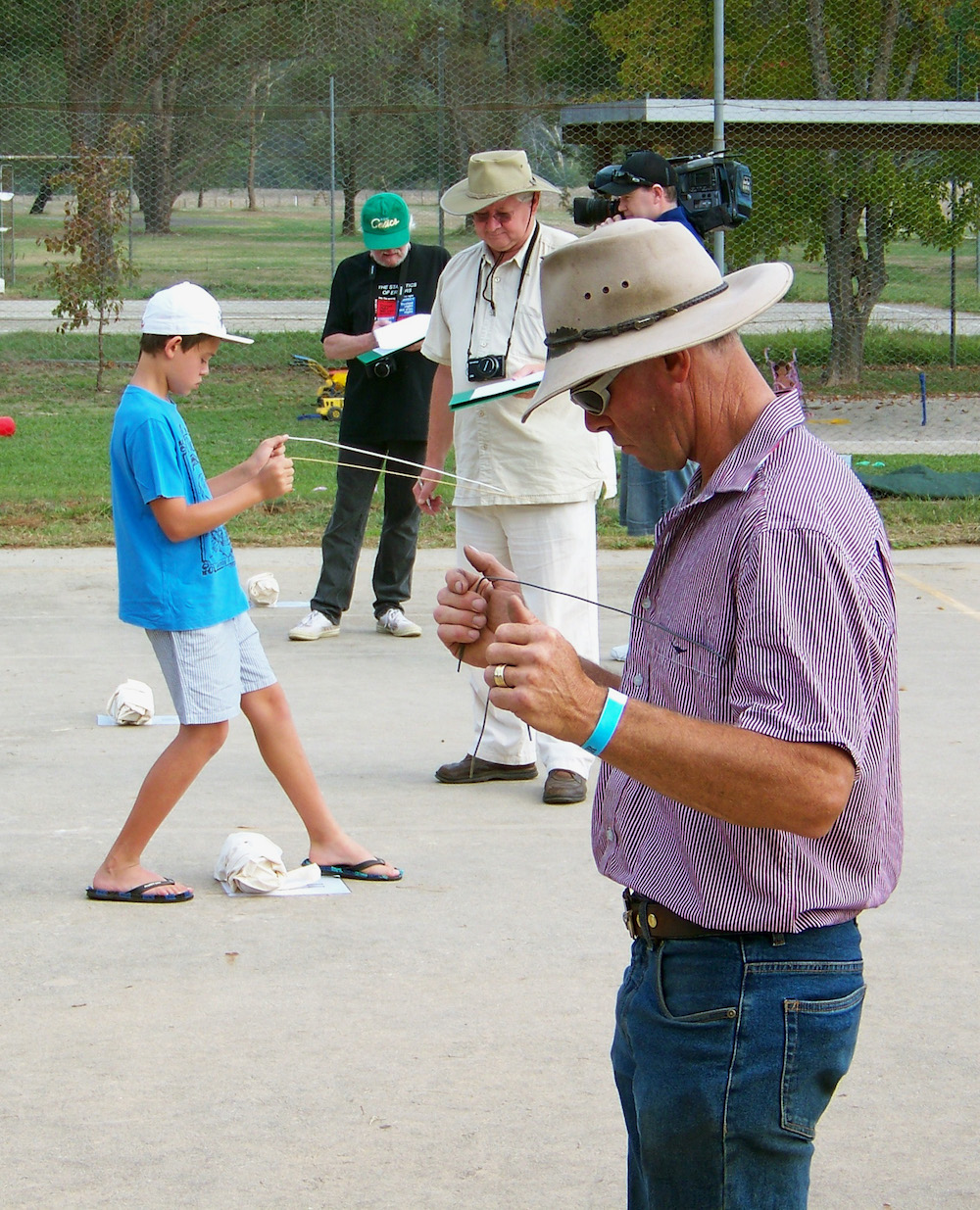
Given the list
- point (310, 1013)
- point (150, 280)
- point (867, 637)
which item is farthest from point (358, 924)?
point (150, 280)

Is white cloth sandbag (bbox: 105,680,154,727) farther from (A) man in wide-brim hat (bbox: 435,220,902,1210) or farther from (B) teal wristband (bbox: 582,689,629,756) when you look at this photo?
(B) teal wristband (bbox: 582,689,629,756)

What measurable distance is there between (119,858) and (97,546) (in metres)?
5.29

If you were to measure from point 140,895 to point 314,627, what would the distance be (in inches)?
129

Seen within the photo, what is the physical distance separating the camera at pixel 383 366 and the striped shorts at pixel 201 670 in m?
3.45

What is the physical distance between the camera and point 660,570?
84.2 inches

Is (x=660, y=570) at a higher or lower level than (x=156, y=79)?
lower

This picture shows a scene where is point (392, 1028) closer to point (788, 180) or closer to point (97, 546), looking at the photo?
point (97, 546)

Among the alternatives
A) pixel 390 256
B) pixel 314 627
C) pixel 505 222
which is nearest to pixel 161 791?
pixel 505 222

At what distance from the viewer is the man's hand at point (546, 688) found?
1906 mm

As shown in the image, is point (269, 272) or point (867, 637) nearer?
point (867, 637)

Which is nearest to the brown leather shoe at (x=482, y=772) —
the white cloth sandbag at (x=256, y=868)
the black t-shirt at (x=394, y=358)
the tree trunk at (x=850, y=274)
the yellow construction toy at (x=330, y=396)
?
the white cloth sandbag at (x=256, y=868)

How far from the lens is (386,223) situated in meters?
7.64

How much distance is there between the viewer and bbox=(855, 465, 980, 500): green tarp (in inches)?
429

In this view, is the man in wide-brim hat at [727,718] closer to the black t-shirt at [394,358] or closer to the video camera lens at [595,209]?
the video camera lens at [595,209]
